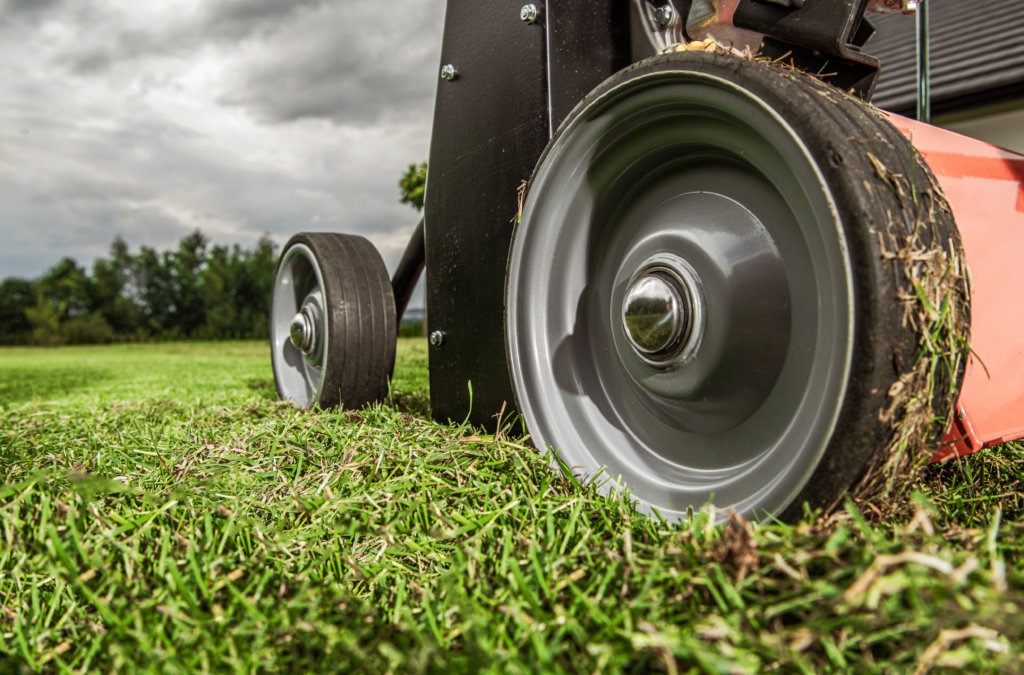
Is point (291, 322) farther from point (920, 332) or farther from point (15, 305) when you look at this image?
point (15, 305)

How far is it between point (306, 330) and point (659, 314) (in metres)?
1.63

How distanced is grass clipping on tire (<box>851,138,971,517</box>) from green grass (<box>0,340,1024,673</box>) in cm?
6

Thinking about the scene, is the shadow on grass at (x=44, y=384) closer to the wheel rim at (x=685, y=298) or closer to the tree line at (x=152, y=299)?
the wheel rim at (x=685, y=298)

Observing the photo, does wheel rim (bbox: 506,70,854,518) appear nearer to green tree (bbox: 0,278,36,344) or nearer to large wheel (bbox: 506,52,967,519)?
large wheel (bbox: 506,52,967,519)

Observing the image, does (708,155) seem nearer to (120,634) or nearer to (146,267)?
(120,634)

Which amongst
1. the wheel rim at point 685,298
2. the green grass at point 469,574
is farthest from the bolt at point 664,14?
the green grass at point 469,574

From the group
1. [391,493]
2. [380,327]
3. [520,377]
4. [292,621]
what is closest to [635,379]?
[520,377]

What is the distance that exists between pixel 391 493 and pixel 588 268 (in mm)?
654

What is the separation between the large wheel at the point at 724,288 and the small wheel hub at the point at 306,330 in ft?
4.03

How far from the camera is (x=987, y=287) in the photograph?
116 cm

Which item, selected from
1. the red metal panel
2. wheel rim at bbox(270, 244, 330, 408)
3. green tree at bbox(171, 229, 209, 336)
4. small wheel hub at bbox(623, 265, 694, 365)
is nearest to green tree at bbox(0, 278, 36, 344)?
green tree at bbox(171, 229, 209, 336)

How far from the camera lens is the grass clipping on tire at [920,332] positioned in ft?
2.98

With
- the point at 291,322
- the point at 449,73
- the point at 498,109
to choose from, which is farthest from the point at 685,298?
the point at 291,322

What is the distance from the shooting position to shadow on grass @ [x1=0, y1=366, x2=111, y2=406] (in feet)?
13.3
